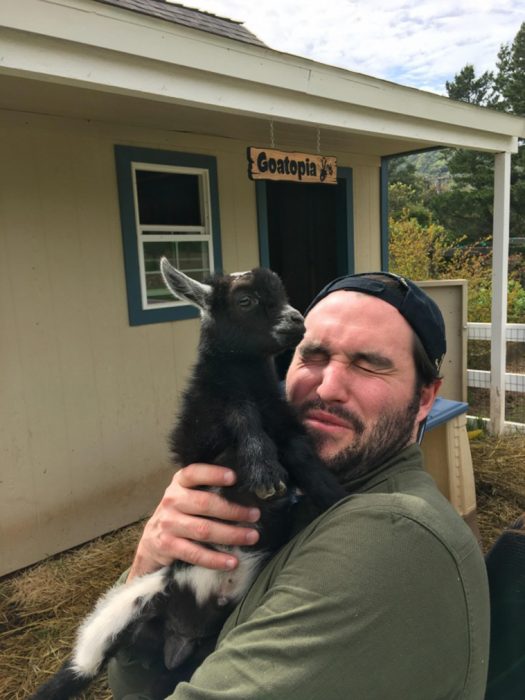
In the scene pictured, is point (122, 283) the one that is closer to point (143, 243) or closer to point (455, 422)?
point (143, 243)

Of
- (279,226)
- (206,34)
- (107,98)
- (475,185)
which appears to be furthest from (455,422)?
(475,185)

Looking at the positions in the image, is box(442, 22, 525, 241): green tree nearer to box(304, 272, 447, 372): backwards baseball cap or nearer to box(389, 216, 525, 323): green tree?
box(389, 216, 525, 323): green tree

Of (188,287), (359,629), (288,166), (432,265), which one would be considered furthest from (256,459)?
Result: (432,265)

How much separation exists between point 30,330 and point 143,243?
51.9 inches

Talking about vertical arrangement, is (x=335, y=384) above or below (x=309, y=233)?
below

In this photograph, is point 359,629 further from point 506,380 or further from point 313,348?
point 506,380

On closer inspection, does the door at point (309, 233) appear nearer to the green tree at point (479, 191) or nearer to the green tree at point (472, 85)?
the green tree at point (479, 191)

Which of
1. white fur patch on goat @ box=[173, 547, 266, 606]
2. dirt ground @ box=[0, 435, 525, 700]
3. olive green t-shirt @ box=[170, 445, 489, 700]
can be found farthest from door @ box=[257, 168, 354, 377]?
olive green t-shirt @ box=[170, 445, 489, 700]

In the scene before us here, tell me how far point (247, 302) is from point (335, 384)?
554mm

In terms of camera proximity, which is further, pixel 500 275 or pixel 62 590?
pixel 500 275

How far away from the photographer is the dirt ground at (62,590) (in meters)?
3.41

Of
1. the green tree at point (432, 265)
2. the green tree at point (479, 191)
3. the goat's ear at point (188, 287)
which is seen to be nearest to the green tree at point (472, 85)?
the green tree at point (479, 191)

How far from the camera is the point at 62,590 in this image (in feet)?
13.4

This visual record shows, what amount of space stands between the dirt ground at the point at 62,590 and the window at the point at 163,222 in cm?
206
